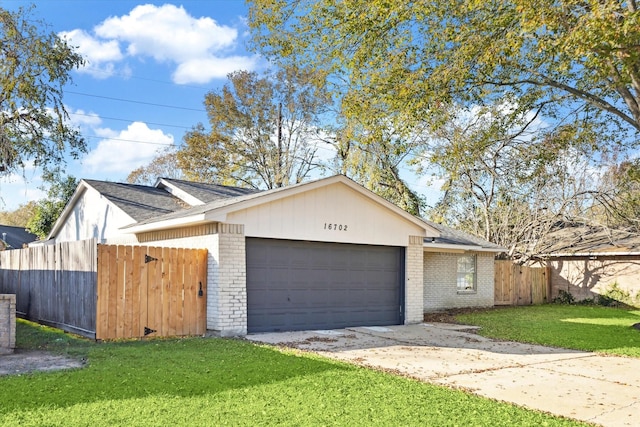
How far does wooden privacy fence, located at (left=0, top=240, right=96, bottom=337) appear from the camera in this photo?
10484 mm

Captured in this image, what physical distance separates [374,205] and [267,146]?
21.1 m

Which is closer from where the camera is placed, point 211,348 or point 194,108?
point 211,348

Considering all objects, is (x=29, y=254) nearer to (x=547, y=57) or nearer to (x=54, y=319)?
(x=54, y=319)

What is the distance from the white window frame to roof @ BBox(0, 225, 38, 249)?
29960 mm

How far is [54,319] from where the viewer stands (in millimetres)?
12180

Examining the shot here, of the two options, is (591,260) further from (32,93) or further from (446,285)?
(32,93)

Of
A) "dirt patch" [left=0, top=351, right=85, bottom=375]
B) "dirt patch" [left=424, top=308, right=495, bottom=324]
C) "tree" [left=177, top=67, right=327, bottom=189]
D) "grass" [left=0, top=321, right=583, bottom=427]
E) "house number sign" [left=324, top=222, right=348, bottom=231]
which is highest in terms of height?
"tree" [left=177, top=67, right=327, bottom=189]

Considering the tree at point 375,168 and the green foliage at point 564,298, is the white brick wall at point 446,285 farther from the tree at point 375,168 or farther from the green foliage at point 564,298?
the tree at point 375,168

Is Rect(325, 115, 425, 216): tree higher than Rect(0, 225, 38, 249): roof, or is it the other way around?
Rect(325, 115, 425, 216): tree

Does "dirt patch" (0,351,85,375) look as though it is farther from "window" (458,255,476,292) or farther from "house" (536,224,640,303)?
"house" (536,224,640,303)

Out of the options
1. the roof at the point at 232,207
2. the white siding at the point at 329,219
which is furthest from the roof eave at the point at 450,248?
the roof at the point at 232,207

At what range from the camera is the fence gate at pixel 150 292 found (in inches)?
404

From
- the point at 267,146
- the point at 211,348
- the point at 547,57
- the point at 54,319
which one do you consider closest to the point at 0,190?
the point at 54,319

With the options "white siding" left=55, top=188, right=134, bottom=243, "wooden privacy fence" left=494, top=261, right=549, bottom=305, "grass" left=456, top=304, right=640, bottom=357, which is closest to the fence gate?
"white siding" left=55, top=188, right=134, bottom=243
